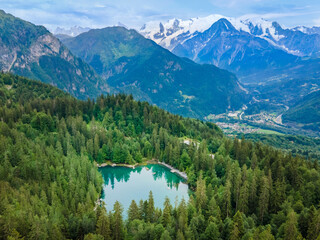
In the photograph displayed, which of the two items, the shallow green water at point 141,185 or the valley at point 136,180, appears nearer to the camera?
the valley at point 136,180

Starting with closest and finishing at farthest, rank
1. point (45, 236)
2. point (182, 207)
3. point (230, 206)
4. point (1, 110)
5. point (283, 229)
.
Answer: point (45, 236) → point (283, 229) → point (182, 207) → point (230, 206) → point (1, 110)

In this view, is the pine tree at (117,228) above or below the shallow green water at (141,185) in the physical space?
above

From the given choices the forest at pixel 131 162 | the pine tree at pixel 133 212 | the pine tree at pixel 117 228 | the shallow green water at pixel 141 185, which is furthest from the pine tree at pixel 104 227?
the shallow green water at pixel 141 185

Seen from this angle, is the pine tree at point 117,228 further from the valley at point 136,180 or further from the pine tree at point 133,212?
the pine tree at point 133,212

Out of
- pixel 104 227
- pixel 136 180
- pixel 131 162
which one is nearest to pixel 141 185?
pixel 136 180

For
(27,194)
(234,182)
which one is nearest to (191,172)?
(234,182)

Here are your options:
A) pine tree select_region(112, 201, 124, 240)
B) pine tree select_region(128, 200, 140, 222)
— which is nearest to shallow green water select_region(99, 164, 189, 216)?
pine tree select_region(128, 200, 140, 222)

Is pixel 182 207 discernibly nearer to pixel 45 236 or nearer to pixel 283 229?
pixel 283 229
